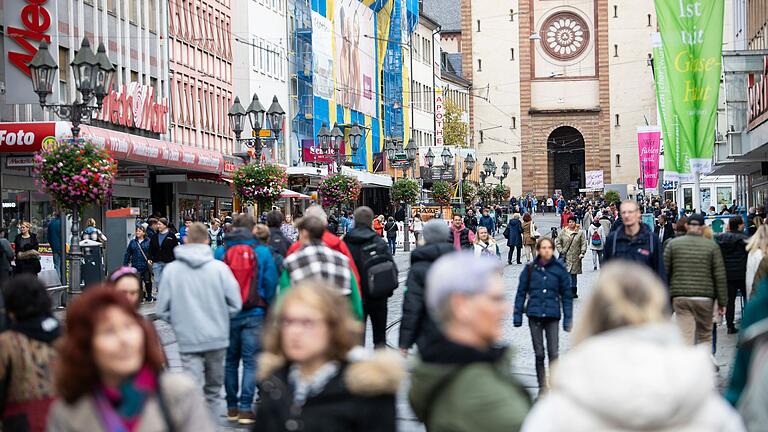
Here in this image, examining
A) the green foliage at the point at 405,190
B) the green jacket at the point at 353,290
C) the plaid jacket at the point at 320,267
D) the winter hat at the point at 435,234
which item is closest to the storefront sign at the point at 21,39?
the winter hat at the point at 435,234

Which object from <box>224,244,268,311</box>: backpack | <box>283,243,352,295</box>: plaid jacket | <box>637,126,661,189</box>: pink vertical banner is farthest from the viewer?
<box>637,126,661,189</box>: pink vertical banner

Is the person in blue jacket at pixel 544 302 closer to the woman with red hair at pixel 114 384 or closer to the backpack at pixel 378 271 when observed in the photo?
the backpack at pixel 378 271

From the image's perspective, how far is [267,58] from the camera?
2329 inches

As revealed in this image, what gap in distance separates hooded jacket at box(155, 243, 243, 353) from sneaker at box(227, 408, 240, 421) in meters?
1.20

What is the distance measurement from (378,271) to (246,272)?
167 cm

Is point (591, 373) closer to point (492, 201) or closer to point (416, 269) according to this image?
point (416, 269)

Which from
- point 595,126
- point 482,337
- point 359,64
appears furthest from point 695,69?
point 595,126

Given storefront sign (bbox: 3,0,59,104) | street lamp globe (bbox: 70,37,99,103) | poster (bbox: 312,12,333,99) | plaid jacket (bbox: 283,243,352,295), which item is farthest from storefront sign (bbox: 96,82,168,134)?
plaid jacket (bbox: 283,243,352,295)

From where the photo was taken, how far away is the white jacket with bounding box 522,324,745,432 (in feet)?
13.3

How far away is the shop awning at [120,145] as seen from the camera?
29.9m

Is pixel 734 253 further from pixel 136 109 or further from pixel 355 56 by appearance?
pixel 355 56

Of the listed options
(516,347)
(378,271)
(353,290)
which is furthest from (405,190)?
(353,290)

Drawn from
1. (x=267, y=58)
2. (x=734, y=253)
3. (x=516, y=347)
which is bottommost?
(x=516, y=347)

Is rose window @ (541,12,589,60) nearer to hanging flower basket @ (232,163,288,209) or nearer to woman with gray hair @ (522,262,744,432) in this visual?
hanging flower basket @ (232,163,288,209)
